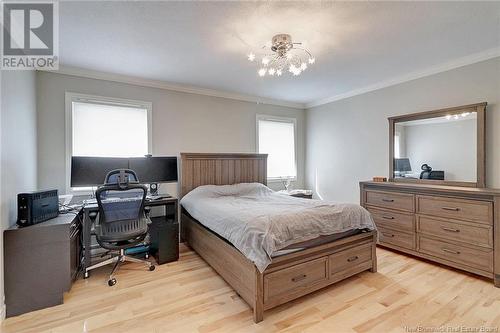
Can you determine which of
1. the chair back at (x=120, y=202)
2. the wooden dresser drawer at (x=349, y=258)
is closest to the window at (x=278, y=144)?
the wooden dresser drawer at (x=349, y=258)

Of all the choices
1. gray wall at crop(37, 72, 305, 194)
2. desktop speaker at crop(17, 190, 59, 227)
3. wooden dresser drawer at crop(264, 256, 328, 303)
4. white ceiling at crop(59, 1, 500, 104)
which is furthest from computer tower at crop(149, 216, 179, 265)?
white ceiling at crop(59, 1, 500, 104)

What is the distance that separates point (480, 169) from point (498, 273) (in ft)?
3.72

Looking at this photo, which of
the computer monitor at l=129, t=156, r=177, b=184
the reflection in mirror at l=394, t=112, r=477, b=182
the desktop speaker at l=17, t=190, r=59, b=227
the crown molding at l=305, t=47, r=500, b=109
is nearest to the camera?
the desktop speaker at l=17, t=190, r=59, b=227

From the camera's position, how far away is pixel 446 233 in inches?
107

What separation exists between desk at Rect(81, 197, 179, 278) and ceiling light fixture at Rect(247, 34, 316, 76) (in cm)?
203

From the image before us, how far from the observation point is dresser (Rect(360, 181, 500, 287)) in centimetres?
242

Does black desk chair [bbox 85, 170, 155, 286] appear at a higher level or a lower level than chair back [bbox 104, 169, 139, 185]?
lower

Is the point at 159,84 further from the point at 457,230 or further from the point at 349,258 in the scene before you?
the point at 457,230

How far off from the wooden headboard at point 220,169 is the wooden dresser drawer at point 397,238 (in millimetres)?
2089

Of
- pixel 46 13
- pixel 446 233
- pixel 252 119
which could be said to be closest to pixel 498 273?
pixel 446 233

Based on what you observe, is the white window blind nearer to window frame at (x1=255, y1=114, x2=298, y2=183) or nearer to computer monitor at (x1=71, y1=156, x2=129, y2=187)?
computer monitor at (x1=71, y1=156, x2=129, y2=187)

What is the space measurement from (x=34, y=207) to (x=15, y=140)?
26.9 inches

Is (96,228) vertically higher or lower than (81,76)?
lower

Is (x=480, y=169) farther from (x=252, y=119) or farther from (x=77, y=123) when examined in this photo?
(x=77, y=123)
